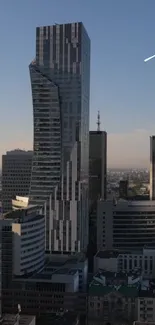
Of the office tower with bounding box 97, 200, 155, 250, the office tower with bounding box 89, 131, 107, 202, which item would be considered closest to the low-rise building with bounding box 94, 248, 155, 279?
the office tower with bounding box 97, 200, 155, 250

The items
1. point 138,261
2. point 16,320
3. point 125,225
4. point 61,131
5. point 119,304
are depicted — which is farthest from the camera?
point 125,225

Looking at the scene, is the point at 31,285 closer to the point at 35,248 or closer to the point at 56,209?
the point at 35,248

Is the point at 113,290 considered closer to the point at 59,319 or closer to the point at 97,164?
the point at 59,319

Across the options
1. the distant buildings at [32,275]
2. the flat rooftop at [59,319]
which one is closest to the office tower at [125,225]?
the distant buildings at [32,275]

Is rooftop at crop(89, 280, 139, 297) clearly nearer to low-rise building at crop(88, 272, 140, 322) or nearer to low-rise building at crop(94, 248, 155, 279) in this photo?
low-rise building at crop(88, 272, 140, 322)

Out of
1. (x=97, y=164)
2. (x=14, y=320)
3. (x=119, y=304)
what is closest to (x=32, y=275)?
(x=119, y=304)
